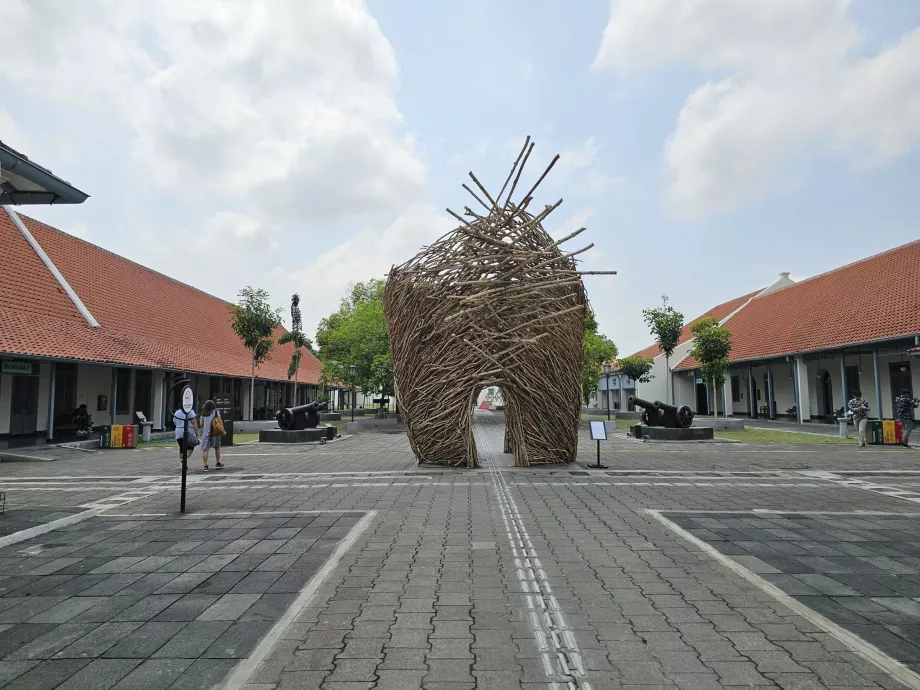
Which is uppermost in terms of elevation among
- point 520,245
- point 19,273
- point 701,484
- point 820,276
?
point 820,276

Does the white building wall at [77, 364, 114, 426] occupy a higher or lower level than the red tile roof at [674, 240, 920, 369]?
lower

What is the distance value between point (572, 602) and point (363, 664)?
64.7 inches

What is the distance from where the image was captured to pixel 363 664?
305 cm

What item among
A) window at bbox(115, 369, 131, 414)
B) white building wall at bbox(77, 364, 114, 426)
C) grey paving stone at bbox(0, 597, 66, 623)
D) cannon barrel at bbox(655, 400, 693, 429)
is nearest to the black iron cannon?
white building wall at bbox(77, 364, 114, 426)

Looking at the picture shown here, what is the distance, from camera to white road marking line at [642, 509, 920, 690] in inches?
115

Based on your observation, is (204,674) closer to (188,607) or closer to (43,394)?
(188,607)

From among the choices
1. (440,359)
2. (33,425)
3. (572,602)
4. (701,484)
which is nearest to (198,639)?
(572,602)

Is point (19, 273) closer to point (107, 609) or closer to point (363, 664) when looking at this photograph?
point (107, 609)

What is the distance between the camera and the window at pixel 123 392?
21.8 metres

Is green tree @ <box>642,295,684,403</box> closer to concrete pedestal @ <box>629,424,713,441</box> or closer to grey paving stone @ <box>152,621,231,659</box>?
concrete pedestal @ <box>629,424,713,441</box>

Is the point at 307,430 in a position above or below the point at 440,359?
below

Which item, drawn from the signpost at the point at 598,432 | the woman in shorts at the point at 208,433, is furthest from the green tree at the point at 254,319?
the signpost at the point at 598,432

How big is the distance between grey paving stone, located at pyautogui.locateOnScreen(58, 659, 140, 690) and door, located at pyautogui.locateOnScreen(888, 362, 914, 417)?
89.0 ft

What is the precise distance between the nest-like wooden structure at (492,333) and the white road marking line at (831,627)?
5530 mm
